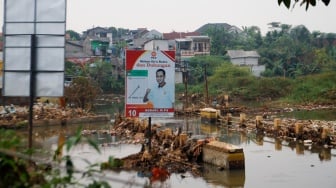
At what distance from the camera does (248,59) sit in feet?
187

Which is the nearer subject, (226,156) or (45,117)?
(226,156)

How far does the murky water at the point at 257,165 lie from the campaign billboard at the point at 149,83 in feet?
5.53

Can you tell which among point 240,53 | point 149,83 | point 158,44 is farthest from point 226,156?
point 240,53

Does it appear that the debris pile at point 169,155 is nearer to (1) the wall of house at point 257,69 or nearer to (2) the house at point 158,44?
(2) the house at point 158,44

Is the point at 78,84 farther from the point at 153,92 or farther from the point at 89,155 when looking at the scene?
the point at 153,92

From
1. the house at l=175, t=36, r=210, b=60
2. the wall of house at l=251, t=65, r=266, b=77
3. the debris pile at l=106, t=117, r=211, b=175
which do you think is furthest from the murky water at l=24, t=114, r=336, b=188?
the house at l=175, t=36, r=210, b=60

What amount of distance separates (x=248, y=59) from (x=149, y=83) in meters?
46.1

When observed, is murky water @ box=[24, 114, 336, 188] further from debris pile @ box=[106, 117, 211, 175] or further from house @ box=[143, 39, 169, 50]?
house @ box=[143, 39, 169, 50]

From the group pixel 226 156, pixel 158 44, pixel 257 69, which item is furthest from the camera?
pixel 257 69

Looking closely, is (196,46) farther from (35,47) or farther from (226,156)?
(35,47)

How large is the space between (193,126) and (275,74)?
94.9ft

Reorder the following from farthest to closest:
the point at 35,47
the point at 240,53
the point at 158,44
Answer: the point at 240,53
the point at 158,44
the point at 35,47

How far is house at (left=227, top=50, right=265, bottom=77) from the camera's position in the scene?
56.1 m

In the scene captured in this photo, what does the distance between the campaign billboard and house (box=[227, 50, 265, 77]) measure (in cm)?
4381
